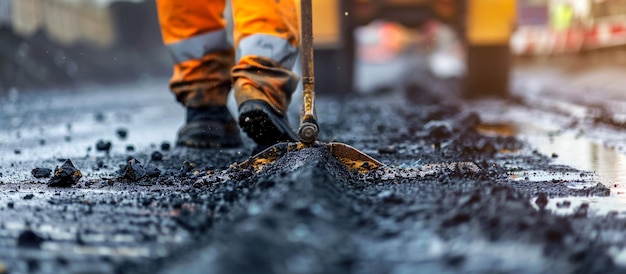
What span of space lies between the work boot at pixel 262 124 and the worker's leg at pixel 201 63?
23.0 inches

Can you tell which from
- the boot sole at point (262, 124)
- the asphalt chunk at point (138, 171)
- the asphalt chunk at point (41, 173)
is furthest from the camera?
the boot sole at point (262, 124)

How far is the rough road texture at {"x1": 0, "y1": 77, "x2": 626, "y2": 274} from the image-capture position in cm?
142

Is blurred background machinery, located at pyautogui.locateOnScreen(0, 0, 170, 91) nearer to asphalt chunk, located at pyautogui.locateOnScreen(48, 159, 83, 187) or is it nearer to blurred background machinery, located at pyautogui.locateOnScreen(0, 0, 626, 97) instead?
blurred background machinery, located at pyautogui.locateOnScreen(0, 0, 626, 97)

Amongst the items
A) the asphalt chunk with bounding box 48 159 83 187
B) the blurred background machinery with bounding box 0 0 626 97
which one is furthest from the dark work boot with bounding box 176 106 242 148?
the blurred background machinery with bounding box 0 0 626 97

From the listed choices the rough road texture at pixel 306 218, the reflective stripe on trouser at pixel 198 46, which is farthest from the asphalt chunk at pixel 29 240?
the reflective stripe on trouser at pixel 198 46

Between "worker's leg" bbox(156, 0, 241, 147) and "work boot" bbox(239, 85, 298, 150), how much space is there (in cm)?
59

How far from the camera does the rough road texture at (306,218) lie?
4.65 ft

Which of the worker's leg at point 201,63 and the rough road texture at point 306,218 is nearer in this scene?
the rough road texture at point 306,218

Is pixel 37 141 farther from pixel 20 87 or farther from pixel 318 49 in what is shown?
pixel 20 87

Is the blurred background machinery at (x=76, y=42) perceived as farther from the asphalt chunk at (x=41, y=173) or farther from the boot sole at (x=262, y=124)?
the boot sole at (x=262, y=124)

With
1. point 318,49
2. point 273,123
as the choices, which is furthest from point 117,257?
point 318,49

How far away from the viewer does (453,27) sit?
309 inches

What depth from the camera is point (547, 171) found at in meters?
2.79

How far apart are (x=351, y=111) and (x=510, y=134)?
6.12 feet
